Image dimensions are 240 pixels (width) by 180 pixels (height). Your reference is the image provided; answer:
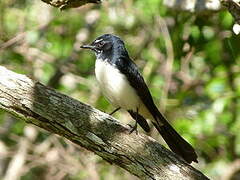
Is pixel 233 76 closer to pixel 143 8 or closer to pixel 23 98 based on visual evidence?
pixel 143 8

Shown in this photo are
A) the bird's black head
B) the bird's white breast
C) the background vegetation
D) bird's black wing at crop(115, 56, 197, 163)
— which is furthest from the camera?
the background vegetation

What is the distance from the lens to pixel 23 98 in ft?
13.5

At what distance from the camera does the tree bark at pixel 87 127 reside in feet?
13.6


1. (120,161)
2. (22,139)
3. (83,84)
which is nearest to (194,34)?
(83,84)

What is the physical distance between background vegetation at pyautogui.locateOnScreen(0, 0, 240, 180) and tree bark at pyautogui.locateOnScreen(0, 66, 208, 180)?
2.61m

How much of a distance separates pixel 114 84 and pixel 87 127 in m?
1.26

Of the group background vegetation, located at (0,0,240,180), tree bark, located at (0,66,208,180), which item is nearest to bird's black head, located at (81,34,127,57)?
tree bark, located at (0,66,208,180)

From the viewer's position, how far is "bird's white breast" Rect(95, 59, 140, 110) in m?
5.43

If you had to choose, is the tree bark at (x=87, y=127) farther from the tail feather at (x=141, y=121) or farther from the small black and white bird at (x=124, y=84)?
the tail feather at (x=141, y=121)

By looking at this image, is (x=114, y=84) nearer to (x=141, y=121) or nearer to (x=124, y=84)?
(x=124, y=84)

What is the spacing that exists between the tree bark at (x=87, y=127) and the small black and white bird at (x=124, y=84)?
3.06 feet

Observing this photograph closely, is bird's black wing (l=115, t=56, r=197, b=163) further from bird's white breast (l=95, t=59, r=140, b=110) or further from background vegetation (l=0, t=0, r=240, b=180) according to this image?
background vegetation (l=0, t=0, r=240, b=180)

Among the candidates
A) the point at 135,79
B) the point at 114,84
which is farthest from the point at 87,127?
the point at 135,79

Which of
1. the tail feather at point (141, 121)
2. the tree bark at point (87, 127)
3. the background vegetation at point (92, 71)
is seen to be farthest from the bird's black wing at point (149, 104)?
the background vegetation at point (92, 71)
